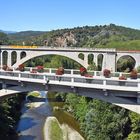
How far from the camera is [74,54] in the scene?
102 meters

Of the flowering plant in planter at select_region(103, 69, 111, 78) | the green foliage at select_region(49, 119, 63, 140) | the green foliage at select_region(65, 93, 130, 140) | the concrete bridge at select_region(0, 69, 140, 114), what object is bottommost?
the green foliage at select_region(49, 119, 63, 140)

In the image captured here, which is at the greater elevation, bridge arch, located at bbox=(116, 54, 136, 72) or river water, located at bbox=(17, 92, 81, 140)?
bridge arch, located at bbox=(116, 54, 136, 72)

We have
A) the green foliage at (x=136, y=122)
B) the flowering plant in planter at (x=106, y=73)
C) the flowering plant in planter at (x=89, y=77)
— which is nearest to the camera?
the flowering plant in planter at (x=106, y=73)

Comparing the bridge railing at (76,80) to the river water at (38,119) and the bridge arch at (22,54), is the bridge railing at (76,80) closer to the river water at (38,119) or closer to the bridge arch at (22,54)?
the river water at (38,119)

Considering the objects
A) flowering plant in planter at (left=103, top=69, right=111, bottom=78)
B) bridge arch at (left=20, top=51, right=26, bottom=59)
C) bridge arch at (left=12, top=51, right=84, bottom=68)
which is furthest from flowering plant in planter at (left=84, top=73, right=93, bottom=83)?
bridge arch at (left=20, top=51, right=26, bottom=59)

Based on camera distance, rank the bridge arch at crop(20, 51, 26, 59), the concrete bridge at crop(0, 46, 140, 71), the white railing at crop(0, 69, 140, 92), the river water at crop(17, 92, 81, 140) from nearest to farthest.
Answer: the white railing at crop(0, 69, 140, 92)
the river water at crop(17, 92, 81, 140)
the concrete bridge at crop(0, 46, 140, 71)
the bridge arch at crop(20, 51, 26, 59)

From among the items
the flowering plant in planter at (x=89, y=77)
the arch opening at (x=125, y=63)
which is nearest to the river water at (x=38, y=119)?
the arch opening at (x=125, y=63)

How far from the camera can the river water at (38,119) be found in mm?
54728

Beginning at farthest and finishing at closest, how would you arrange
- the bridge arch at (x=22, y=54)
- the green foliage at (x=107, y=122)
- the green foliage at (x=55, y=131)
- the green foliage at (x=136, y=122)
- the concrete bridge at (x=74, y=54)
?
the bridge arch at (x=22, y=54) < the concrete bridge at (x=74, y=54) < the green foliage at (x=55, y=131) < the green foliage at (x=107, y=122) < the green foliage at (x=136, y=122)

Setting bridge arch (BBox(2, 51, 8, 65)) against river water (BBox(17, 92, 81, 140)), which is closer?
river water (BBox(17, 92, 81, 140))

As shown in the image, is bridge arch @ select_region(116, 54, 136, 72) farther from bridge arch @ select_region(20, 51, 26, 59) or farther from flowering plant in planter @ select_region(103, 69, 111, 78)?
flowering plant in planter @ select_region(103, 69, 111, 78)

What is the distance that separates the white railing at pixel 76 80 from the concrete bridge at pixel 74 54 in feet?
193

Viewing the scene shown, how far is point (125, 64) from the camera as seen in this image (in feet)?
313

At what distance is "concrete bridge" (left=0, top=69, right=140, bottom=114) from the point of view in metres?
26.6
